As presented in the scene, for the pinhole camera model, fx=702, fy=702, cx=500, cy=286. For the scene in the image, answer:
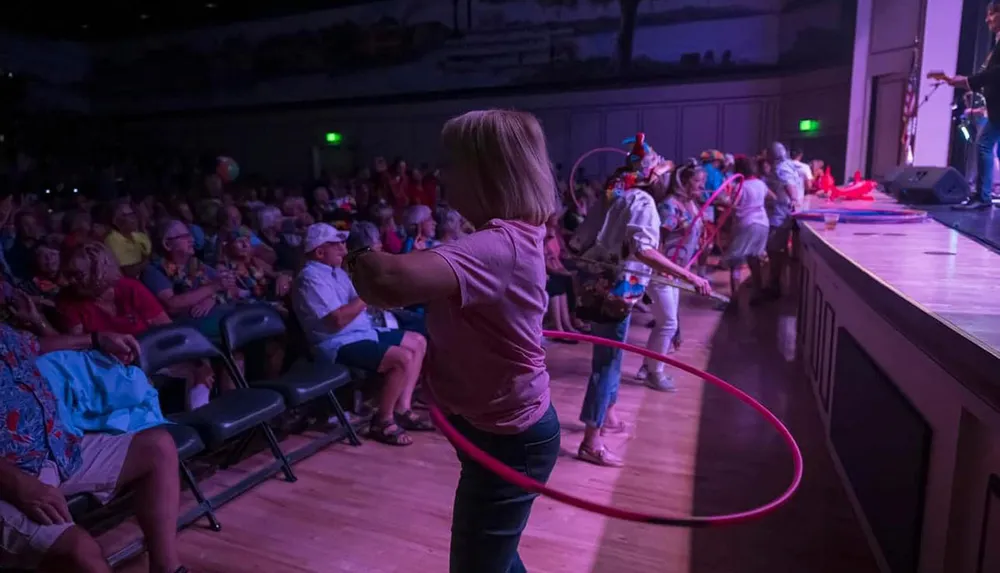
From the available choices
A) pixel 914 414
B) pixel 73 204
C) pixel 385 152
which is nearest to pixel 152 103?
pixel 385 152

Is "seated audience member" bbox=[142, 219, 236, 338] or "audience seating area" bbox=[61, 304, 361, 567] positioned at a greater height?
"seated audience member" bbox=[142, 219, 236, 338]

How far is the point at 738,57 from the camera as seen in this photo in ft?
45.9

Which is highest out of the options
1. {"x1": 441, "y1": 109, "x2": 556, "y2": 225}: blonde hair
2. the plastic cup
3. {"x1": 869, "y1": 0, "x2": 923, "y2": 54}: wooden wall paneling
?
{"x1": 869, "y1": 0, "x2": 923, "y2": 54}: wooden wall paneling

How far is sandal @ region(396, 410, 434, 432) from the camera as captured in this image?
422cm

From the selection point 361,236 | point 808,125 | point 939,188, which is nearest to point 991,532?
point 361,236

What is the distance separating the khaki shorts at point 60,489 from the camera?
2096 millimetres

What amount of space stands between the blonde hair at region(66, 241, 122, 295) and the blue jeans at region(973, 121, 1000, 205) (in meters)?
5.47

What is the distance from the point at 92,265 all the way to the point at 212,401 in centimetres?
82

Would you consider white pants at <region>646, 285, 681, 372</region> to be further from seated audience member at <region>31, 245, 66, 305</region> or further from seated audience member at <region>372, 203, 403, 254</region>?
seated audience member at <region>31, 245, 66, 305</region>

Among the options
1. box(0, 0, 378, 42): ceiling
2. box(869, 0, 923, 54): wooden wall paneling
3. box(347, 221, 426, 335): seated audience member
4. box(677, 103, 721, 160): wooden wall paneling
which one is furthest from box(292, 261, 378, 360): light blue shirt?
box(0, 0, 378, 42): ceiling

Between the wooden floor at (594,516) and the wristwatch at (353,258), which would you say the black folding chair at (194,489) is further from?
the wristwatch at (353,258)

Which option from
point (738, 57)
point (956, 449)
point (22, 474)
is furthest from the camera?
point (738, 57)

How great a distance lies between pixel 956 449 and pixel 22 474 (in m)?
2.67

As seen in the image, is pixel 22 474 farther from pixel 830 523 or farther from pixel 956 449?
pixel 830 523
